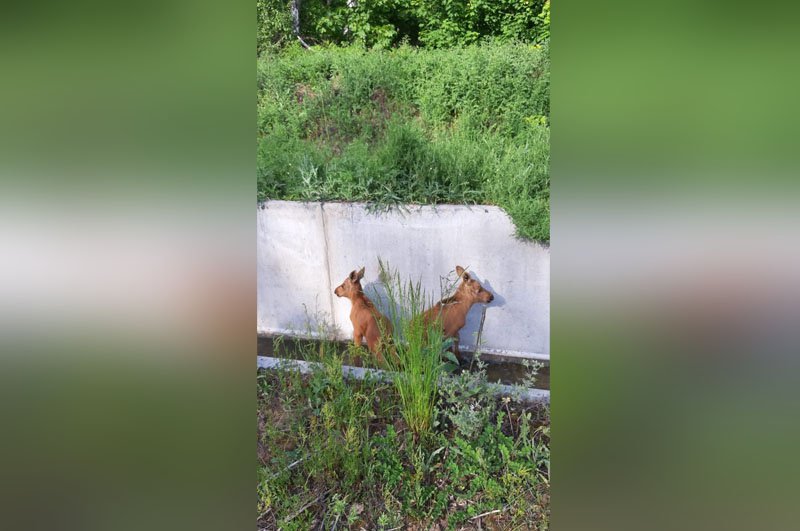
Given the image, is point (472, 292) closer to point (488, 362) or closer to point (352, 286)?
point (488, 362)

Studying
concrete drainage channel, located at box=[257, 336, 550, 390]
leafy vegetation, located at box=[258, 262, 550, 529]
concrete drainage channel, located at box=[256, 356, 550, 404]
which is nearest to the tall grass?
leafy vegetation, located at box=[258, 262, 550, 529]

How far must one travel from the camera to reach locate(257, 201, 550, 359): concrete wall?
3.22m

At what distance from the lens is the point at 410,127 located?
13.1 ft

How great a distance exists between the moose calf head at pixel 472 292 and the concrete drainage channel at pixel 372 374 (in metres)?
0.54

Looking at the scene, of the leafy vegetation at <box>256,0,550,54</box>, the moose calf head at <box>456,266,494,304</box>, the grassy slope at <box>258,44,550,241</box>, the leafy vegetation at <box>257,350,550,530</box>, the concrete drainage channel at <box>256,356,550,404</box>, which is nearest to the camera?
the leafy vegetation at <box>257,350,550,530</box>

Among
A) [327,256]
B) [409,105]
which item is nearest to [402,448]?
[327,256]

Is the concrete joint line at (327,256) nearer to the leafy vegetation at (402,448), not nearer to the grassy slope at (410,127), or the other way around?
the grassy slope at (410,127)

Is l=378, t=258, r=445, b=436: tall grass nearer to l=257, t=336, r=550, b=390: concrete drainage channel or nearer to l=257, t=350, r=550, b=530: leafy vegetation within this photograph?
l=257, t=350, r=550, b=530: leafy vegetation

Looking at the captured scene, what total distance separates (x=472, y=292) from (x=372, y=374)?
71 centimetres

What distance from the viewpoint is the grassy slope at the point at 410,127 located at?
3.45 meters

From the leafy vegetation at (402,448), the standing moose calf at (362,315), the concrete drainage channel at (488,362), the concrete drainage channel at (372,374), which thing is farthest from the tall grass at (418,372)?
the concrete drainage channel at (488,362)

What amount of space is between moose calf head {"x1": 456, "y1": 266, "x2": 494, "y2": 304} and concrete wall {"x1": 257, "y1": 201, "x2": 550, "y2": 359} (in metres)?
0.25
